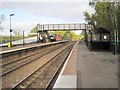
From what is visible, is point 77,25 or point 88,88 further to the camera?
point 77,25

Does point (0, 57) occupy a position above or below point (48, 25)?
below

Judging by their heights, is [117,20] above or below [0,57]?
above

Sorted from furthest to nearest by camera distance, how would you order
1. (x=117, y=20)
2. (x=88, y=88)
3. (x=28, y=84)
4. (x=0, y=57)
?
(x=117, y=20) → (x=0, y=57) → (x=28, y=84) → (x=88, y=88)

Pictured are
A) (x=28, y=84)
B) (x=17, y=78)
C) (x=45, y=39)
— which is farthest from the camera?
(x=45, y=39)

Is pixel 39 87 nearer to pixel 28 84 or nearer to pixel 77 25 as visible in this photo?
pixel 28 84

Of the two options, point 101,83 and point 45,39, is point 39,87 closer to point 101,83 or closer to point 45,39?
point 101,83

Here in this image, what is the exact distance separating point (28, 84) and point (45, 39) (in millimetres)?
85739

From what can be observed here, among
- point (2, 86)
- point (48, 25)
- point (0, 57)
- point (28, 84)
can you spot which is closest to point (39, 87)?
point (28, 84)

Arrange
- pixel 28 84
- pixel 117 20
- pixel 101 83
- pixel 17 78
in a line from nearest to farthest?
pixel 101 83, pixel 28 84, pixel 17 78, pixel 117 20

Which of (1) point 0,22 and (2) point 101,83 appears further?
(1) point 0,22

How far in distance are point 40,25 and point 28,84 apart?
253 ft

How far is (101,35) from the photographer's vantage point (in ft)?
127

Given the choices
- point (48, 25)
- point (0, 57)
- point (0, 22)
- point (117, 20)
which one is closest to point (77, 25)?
point (48, 25)

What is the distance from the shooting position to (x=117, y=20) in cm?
3259
